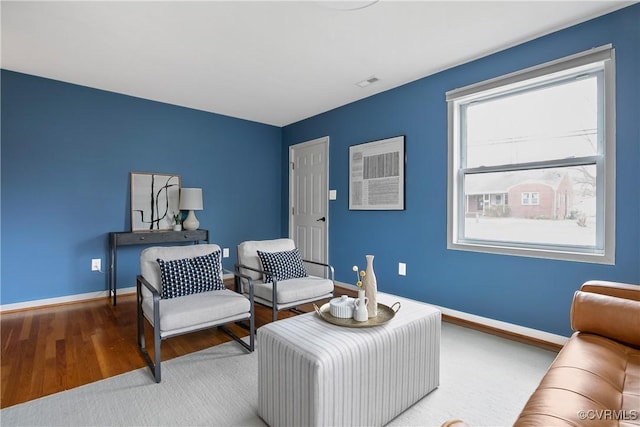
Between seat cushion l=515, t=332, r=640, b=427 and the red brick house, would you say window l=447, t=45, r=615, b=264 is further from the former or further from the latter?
seat cushion l=515, t=332, r=640, b=427

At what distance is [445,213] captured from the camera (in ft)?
10.1

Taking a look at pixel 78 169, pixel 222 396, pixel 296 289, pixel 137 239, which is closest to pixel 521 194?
pixel 296 289

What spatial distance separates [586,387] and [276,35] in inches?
109

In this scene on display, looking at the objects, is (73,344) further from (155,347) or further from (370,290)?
(370,290)

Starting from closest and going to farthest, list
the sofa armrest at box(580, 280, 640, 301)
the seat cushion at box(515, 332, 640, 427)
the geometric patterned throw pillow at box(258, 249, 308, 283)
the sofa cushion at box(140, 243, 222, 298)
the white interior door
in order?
the seat cushion at box(515, 332, 640, 427) → the sofa armrest at box(580, 280, 640, 301) → the sofa cushion at box(140, 243, 222, 298) → the geometric patterned throw pillow at box(258, 249, 308, 283) → the white interior door

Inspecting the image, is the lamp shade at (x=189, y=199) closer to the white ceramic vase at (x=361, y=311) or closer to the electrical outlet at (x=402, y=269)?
the electrical outlet at (x=402, y=269)

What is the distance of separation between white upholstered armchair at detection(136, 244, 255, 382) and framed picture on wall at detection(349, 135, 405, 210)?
6.37 ft

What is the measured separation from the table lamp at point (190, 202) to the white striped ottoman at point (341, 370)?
2721mm

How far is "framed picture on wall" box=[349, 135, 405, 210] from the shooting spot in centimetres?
348

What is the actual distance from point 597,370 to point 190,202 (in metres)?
3.87

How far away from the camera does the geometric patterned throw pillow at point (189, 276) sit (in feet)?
7.50

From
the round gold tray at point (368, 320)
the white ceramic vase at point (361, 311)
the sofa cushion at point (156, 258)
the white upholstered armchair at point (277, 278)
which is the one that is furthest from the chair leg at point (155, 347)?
the white ceramic vase at point (361, 311)

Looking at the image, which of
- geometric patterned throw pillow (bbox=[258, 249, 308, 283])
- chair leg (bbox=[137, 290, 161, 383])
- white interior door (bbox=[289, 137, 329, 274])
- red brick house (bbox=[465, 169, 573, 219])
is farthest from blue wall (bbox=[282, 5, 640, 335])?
chair leg (bbox=[137, 290, 161, 383])

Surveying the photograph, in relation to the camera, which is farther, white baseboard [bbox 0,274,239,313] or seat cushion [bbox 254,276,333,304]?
white baseboard [bbox 0,274,239,313]
